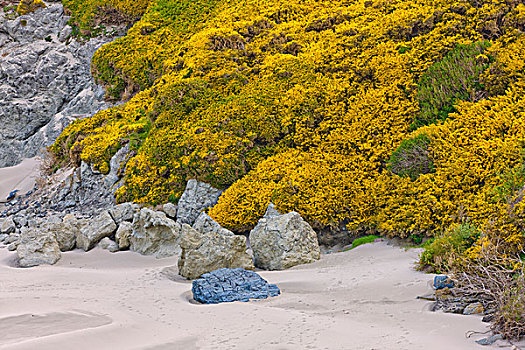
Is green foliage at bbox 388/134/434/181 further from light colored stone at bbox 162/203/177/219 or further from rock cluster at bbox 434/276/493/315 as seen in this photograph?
light colored stone at bbox 162/203/177/219

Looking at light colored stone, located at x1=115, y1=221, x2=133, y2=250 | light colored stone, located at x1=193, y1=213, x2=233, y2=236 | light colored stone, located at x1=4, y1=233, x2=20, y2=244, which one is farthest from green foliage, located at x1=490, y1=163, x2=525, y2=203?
light colored stone, located at x1=4, y1=233, x2=20, y2=244

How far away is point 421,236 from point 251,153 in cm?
516

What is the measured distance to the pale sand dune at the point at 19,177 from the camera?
17944mm

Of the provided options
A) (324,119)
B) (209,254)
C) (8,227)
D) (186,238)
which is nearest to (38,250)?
(186,238)

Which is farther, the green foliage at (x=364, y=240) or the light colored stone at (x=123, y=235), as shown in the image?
the light colored stone at (x=123, y=235)

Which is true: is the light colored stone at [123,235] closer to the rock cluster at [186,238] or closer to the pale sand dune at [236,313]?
the rock cluster at [186,238]

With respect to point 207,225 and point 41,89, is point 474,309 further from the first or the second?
point 41,89

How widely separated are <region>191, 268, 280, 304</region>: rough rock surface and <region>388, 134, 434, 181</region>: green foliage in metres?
4.41

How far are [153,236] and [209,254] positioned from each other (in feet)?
7.41

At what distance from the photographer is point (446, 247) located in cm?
571

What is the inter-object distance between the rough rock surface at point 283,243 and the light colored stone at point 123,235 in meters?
2.82

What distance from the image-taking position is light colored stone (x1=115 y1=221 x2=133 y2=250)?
360 inches

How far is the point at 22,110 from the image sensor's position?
72.1ft

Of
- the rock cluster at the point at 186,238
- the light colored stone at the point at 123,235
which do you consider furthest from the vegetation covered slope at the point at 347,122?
the light colored stone at the point at 123,235
